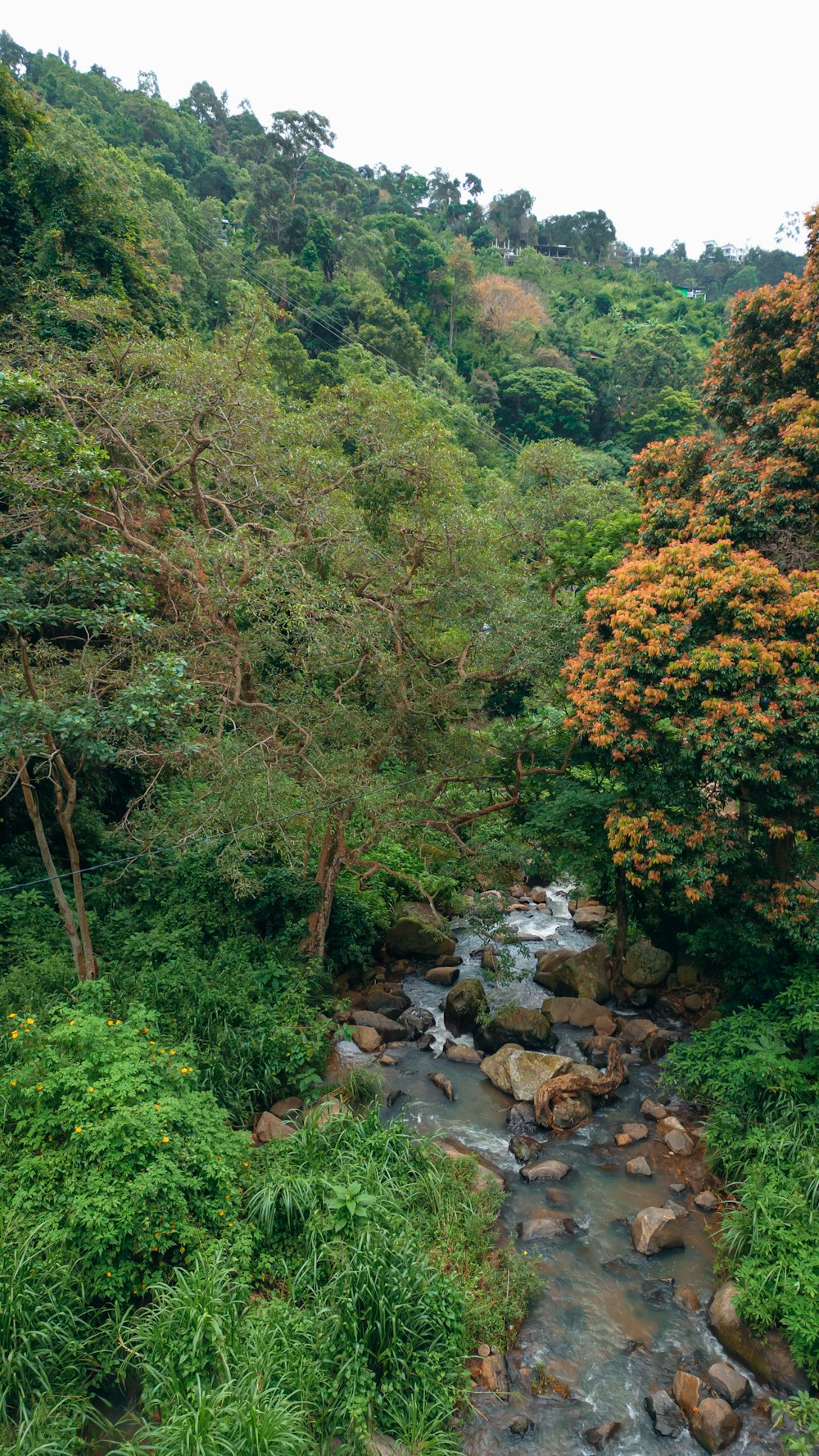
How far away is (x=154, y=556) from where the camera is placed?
11.2 m

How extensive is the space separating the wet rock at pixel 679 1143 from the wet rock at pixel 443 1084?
2.92 meters

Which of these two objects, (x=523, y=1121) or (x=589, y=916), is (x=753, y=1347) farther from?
(x=589, y=916)

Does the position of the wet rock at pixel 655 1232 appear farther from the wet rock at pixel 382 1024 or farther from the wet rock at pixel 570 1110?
the wet rock at pixel 382 1024

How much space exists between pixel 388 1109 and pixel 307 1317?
4139 mm

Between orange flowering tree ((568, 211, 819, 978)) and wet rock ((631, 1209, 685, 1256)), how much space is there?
339 cm

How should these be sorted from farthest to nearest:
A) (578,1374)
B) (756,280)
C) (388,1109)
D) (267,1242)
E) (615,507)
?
1. (756,280)
2. (615,507)
3. (388,1109)
4. (267,1242)
5. (578,1374)

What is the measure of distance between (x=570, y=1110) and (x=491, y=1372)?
388 centimetres

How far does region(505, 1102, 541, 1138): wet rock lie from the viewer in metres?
10.2

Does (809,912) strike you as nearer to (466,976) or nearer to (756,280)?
(466,976)

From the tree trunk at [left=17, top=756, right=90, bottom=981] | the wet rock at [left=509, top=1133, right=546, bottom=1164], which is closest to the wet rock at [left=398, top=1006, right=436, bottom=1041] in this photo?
the wet rock at [left=509, top=1133, right=546, bottom=1164]

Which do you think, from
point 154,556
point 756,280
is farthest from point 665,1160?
point 756,280

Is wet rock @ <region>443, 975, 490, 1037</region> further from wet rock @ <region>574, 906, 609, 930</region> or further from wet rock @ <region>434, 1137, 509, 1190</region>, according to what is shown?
wet rock @ <region>574, 906, 609, 930</region>

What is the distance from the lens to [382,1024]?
12.2m

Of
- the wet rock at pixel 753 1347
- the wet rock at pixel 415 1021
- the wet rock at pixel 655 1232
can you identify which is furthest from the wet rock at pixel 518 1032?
the wet rock at pixel 753 1347
